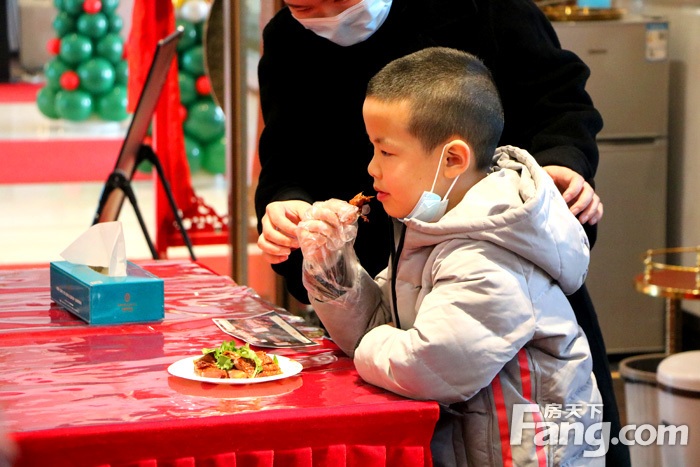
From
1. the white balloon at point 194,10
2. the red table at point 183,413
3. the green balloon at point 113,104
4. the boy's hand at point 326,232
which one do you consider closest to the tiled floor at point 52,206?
the green balloon at point 113,104

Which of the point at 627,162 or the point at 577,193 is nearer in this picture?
the point at 577,193

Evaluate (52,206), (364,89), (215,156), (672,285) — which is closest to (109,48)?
(52,206)

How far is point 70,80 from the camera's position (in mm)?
8086

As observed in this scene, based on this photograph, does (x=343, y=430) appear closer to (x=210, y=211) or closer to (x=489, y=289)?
(x=489, y=289)

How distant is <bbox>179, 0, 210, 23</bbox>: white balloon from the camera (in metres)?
5.29

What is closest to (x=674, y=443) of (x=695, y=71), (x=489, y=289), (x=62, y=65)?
(x=489, y=289)

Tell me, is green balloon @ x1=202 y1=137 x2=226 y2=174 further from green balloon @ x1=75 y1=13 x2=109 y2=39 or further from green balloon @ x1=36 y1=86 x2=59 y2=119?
green balloon @ x1=36 y1=86 x2=59 y2=119

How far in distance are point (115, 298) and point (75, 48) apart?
643 cm

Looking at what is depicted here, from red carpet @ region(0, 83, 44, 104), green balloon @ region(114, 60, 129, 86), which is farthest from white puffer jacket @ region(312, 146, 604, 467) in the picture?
red carpet @ region(0, 83, 44, 104)

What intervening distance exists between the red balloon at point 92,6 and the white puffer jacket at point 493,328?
21.2 ft

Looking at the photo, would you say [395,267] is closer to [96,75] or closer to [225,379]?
[225,379]

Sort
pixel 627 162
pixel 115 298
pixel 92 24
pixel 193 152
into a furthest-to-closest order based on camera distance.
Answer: pixel 92 24
pixel 193 152
pixel 627 162
pixel 115 298

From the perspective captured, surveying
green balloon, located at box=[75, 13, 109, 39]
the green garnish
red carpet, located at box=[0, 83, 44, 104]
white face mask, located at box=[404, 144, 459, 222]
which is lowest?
the green garnish

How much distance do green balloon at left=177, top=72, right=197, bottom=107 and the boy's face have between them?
13.5ft
